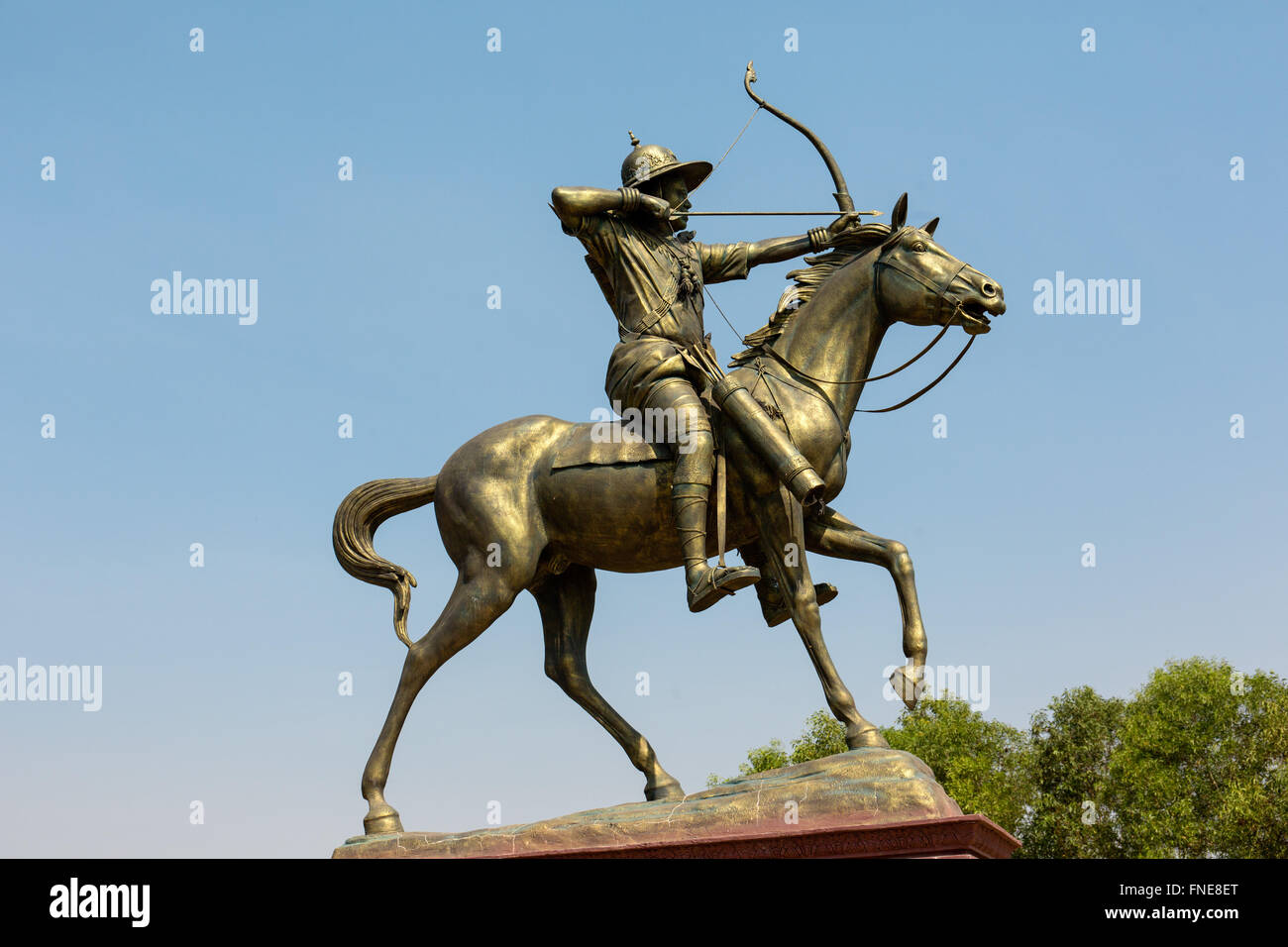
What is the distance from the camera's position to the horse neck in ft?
35.7

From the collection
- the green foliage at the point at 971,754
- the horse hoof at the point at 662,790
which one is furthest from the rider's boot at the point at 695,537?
the green foliage at the point at 971,754

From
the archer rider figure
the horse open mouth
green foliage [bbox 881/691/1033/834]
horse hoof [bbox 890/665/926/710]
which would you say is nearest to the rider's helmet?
the archer rider figure

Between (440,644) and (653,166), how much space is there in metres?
4.24

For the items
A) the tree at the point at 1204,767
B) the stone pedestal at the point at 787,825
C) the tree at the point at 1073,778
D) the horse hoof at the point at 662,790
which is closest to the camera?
the stone pedestal at the point at 787,825

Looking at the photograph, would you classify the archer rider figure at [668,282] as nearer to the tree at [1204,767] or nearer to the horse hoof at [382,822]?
the horse hoof at [382,822]

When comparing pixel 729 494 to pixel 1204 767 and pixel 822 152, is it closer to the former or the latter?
pixel 822 152

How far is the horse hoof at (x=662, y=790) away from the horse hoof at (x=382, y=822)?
1.94 meters

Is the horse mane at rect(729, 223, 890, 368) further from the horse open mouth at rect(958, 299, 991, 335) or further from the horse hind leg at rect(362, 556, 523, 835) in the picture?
the horse hind leg at rect(362, 556, 523, 835)

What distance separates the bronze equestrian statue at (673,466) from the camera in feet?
34.5

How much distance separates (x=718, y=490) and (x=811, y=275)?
200 centimetres
